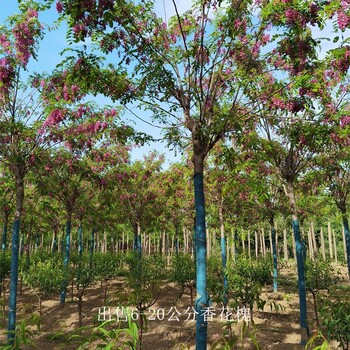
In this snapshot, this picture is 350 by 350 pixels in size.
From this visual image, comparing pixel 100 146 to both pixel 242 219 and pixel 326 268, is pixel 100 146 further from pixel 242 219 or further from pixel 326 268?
pixel 326 268

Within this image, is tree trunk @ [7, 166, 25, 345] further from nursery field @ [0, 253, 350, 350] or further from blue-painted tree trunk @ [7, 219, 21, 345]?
nursery field @ [0, 253, 350, 350]

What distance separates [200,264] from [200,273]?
14 cm

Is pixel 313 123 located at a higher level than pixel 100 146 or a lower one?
lower

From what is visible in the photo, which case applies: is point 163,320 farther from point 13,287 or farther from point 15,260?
point 15,260

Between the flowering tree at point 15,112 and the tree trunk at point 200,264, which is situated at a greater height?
the flowering tree at point 15,112

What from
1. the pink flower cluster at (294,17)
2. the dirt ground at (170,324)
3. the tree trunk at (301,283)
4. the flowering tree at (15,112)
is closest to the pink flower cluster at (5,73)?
the flowering tree at (15,112)

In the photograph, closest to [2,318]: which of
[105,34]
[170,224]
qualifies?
[105,34]

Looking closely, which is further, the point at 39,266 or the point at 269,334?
the point at 39,266

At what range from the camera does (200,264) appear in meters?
5.36

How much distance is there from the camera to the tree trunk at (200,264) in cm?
498

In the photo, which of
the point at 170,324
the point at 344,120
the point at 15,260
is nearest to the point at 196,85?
the point at 344,120

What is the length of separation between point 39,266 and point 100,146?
210 inches

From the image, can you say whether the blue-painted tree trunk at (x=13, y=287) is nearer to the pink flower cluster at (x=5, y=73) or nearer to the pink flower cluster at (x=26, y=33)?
the pink flower cluster at (x=5, y=73)

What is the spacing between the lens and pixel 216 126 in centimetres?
551
